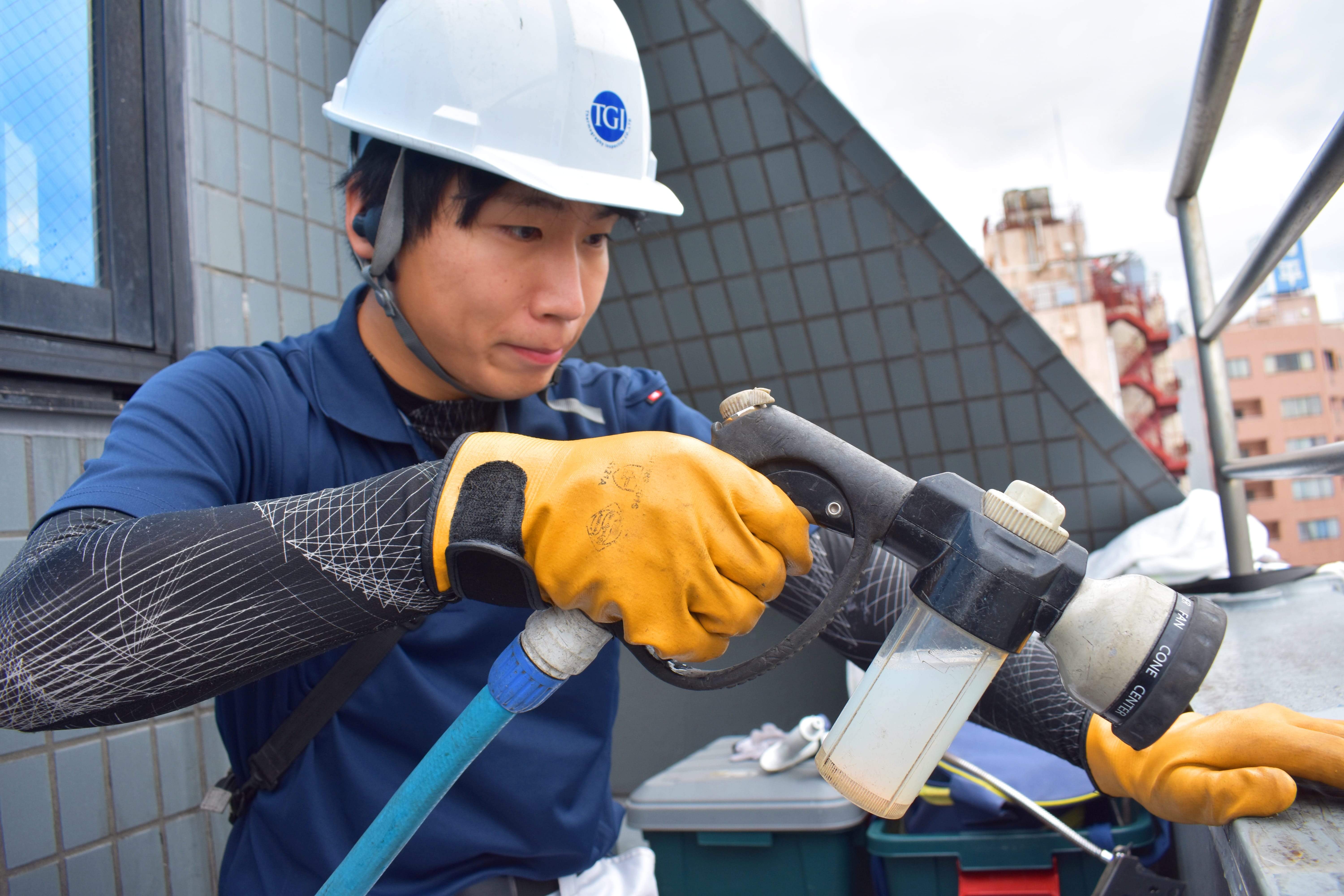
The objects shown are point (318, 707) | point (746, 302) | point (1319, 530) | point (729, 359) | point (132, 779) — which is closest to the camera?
point (318, 707)

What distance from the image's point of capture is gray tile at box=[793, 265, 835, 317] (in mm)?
2398

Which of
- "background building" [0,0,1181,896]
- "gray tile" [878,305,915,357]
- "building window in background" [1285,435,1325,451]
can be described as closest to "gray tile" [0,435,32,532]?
"background building" [0,0,1181,896]

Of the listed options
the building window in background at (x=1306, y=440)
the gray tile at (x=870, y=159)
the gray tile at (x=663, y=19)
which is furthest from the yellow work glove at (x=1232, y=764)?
the building window in background at (x=1306, y=440)

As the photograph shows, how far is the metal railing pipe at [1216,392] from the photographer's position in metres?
1.77

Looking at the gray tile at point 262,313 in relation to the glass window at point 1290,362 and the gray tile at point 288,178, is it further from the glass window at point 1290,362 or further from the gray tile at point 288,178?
the glass window at point 1290,362

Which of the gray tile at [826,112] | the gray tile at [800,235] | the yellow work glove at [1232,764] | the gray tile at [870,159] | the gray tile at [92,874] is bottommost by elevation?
the gray tile at [92,874]

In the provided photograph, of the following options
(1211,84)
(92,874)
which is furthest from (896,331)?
(92,874)

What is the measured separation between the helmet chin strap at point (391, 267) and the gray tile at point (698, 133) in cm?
142

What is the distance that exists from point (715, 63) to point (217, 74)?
131cm

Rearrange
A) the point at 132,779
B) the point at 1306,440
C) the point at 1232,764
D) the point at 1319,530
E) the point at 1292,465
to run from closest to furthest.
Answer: the point at 1232,764 < the point at 1292,465 < the point at 132,779 < the point at 1306,440 < the point at 1319,530

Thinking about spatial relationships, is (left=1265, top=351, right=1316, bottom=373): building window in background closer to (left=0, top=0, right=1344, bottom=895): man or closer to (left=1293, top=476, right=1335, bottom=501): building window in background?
(left=1293, top=476, right=1335, bottom=501): building window in background

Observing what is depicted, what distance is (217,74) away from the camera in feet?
6.40

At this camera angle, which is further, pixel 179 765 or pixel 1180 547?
pixel 1180 547

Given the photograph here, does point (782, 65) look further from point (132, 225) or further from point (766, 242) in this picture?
point (132, 225)
